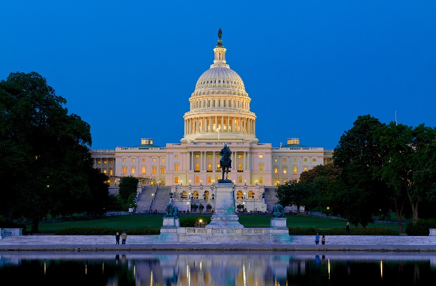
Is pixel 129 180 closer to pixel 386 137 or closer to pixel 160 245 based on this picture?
pixel 386 137

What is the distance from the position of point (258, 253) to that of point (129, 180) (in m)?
95.4

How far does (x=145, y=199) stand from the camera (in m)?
123

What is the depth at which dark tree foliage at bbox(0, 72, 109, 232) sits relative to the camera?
56.5 m

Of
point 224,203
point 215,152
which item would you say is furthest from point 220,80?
point 224,203

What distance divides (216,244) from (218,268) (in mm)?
12629

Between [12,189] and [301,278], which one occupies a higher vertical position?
[12,189]

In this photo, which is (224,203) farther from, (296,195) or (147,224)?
(296,195)

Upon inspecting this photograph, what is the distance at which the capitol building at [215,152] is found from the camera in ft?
517

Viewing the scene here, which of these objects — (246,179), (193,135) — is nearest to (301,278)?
(246,179)

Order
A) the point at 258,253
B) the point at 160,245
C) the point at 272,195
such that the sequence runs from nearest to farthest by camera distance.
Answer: the point at 258,253 < the point at 160,245 < the point at 272,195

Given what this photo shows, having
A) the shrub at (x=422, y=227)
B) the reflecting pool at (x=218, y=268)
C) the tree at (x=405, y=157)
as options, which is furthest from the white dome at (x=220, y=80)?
the reflecting pool at (x=218, y=268)

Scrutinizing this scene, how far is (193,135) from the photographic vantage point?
170 metres

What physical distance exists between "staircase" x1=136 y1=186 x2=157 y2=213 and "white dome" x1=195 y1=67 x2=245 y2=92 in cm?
4478

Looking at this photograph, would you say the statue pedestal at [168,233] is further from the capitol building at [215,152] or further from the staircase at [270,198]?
the capitol building at [215,152]
